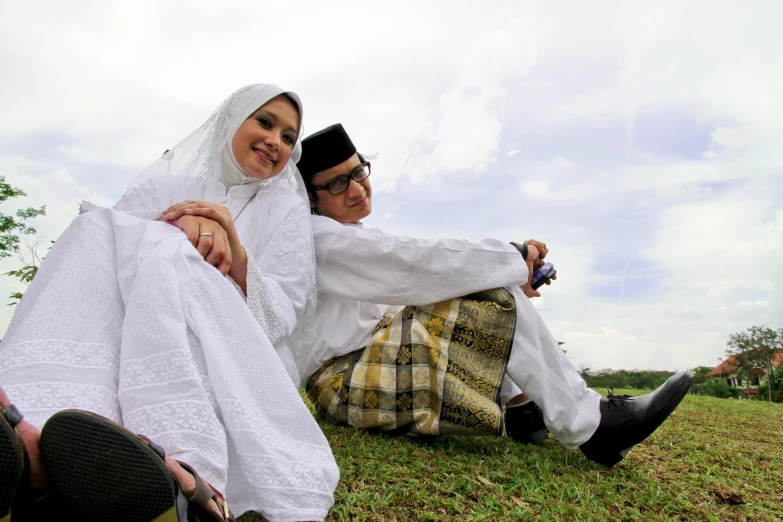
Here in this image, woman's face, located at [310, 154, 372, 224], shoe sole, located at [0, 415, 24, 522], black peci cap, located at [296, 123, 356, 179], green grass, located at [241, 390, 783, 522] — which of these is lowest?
green grass, located at [241, 390, 783, 522]

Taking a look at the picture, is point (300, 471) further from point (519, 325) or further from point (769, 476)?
point (769, 476)

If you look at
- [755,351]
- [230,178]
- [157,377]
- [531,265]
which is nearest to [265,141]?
[230,178]

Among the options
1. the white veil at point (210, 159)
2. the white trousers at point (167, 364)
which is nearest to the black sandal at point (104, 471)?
the white trousers at point (167, 364)

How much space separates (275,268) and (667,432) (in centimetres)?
325

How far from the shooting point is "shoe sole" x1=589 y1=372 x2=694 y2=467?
2902 millimetres

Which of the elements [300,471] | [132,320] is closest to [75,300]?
[132,320]

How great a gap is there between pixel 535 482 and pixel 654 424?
0.70m

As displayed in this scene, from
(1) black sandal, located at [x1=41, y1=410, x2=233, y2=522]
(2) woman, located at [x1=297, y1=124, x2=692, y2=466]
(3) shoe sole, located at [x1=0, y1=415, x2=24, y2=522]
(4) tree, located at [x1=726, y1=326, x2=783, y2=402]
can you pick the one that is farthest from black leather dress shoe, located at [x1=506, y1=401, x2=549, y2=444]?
(4) tree, located at [x1=726, y1=326, x2=783, y2=402]

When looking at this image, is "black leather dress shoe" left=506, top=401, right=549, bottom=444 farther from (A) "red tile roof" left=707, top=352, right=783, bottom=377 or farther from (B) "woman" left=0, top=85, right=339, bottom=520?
(A) "red tile roof" left=707, top=352, right=783, bottom=377

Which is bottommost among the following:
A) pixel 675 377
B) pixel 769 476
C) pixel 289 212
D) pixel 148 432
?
pixel 769 476

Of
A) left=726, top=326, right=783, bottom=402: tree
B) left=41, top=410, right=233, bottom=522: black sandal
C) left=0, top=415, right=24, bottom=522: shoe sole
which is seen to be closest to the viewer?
left=0, top=415, right=24, bottom=522: shoe sole

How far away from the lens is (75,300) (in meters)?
1.81

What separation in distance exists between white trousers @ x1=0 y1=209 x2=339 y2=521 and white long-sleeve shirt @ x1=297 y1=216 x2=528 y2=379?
4.03ft

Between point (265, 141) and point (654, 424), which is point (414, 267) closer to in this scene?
point (265, 141)
